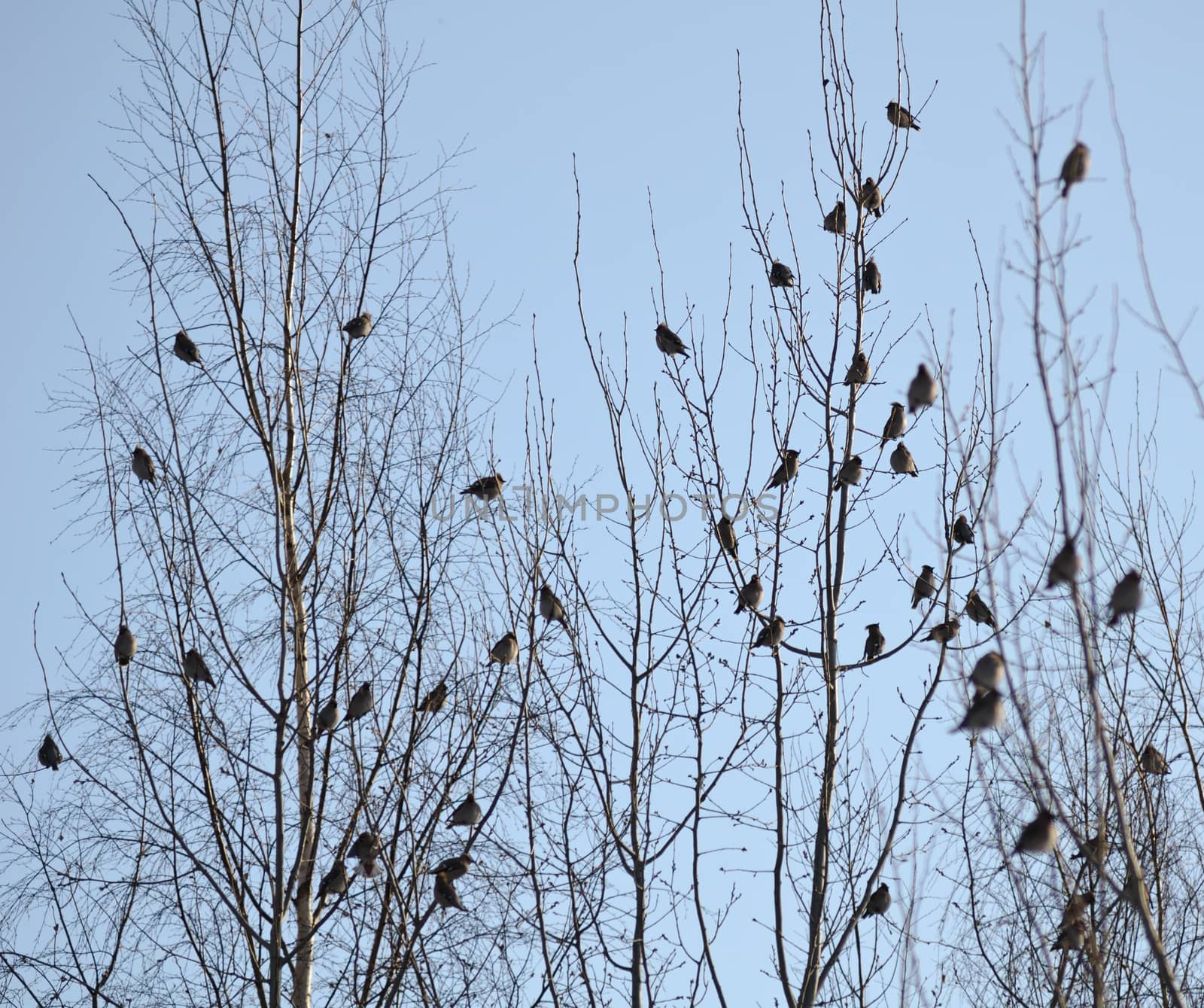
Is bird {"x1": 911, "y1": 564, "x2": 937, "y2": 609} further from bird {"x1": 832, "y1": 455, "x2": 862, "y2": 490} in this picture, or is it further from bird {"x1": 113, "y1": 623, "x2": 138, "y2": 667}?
bird {"x1": 113, "y1": 623, "x2": 138, "y2": 667}

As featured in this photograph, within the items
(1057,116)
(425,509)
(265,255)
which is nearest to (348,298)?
(265,255)

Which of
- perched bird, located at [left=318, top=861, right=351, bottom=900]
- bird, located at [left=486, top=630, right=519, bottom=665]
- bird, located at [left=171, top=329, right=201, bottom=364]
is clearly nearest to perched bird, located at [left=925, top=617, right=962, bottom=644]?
bird, located at [left=486, top=630, right=519, bottom=665]

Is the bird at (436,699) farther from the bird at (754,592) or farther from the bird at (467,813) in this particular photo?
the bird at (754,592)

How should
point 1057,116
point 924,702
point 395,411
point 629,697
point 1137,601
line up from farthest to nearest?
point 395,411 < point 629,697 < point 924,702 < point 1137,601 < point 1057,116

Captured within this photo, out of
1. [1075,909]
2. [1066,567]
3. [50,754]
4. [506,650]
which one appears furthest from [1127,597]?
[50,754]

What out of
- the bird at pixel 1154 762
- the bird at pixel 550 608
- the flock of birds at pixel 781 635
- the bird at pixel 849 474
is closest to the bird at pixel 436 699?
the flock of birds at pixel 781 635

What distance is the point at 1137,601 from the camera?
189 inches

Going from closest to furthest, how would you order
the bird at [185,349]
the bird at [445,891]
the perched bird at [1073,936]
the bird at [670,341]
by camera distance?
the perched bird at [1073,936]
the bird at [445,891]
the bird at [185,349]
the bird at [670,341]

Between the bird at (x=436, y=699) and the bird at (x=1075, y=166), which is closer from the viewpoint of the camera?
the bird at (x=1075, y=166)

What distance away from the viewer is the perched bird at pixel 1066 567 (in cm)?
406

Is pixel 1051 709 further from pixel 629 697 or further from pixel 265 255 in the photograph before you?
pixel 265 255

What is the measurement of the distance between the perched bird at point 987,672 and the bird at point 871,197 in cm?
249

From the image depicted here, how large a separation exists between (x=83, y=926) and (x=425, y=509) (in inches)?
98.0

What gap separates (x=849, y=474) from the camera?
646 cm
